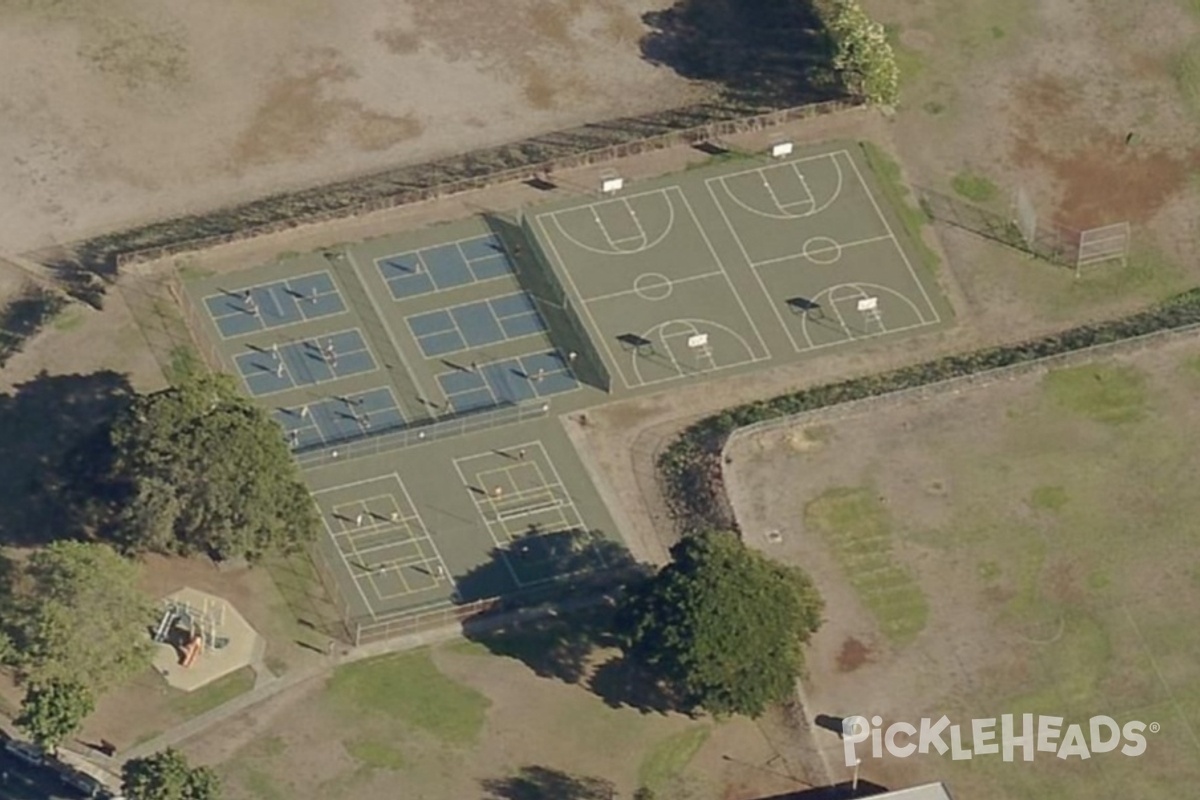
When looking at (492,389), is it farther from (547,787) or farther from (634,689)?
(547,787)

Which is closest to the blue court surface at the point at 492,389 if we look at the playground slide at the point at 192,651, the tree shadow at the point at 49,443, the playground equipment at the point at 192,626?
the tree shadow at the point at 49,443

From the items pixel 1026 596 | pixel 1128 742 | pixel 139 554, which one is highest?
pixel 139 554

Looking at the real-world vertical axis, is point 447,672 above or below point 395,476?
below

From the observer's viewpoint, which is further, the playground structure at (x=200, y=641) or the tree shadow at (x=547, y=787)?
the playground structure at (x=200, y=641)

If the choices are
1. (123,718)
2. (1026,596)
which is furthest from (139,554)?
(1026,596)

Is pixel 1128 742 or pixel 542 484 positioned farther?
pixel 542 484

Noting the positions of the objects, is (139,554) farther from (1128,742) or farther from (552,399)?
(1128,742)
